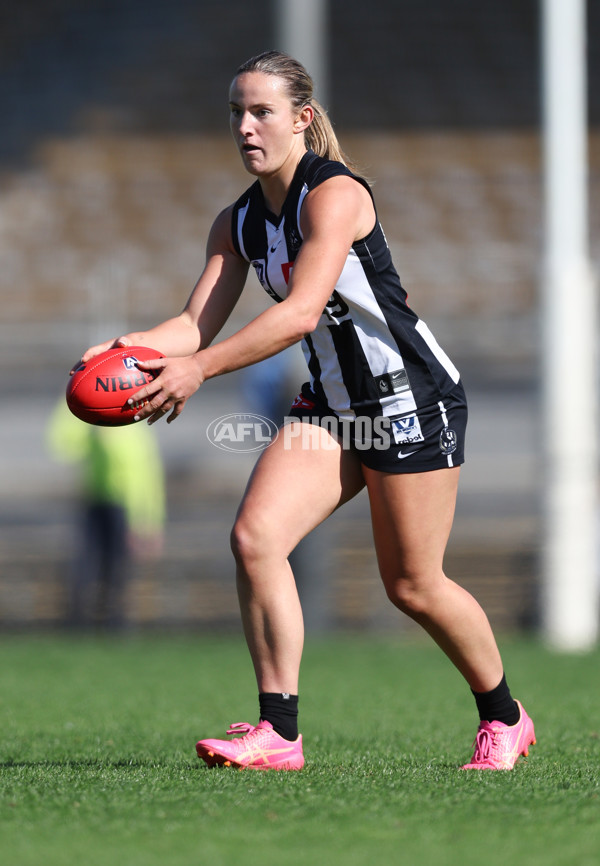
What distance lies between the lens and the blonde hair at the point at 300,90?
10.8 ft

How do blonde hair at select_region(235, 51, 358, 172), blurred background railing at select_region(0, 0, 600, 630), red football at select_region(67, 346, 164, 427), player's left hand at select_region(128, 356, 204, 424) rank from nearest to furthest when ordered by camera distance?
player's left hand at select_region(128, 356, 204, 424), red football at select_region(67, 346, 164, 427), blonde hair at select_region(235, 51, 358, 172), blurred background railing at select_region(0, 0, 600, 630)

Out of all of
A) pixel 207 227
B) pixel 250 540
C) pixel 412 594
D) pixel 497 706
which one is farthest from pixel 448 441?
pixel 207 227

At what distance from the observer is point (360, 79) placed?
54.0 feet

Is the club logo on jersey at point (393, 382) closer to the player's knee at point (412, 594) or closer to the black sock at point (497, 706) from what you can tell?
the player's knee at point (412, 594)

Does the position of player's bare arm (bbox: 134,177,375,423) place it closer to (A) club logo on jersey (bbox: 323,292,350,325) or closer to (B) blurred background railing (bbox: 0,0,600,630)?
(A) club logo on jersey (bbox: 323,292,350,325)

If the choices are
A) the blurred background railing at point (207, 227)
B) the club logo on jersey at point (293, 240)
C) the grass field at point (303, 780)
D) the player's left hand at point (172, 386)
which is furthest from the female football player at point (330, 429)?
the blurred background railing at point (207, 227)

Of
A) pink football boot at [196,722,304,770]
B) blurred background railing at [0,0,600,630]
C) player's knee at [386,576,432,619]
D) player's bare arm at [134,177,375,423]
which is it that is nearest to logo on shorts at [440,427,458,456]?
player's knee at [386,576,432,619]

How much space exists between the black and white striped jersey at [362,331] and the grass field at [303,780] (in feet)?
3.30

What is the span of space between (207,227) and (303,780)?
1247cm

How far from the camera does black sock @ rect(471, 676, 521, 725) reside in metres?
3.57

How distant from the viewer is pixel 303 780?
320 cm

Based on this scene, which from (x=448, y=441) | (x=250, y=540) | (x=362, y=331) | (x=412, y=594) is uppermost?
(x=362, y=331)

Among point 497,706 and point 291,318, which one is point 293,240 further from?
point 497,706

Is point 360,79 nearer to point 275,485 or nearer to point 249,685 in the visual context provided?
point 249,685
